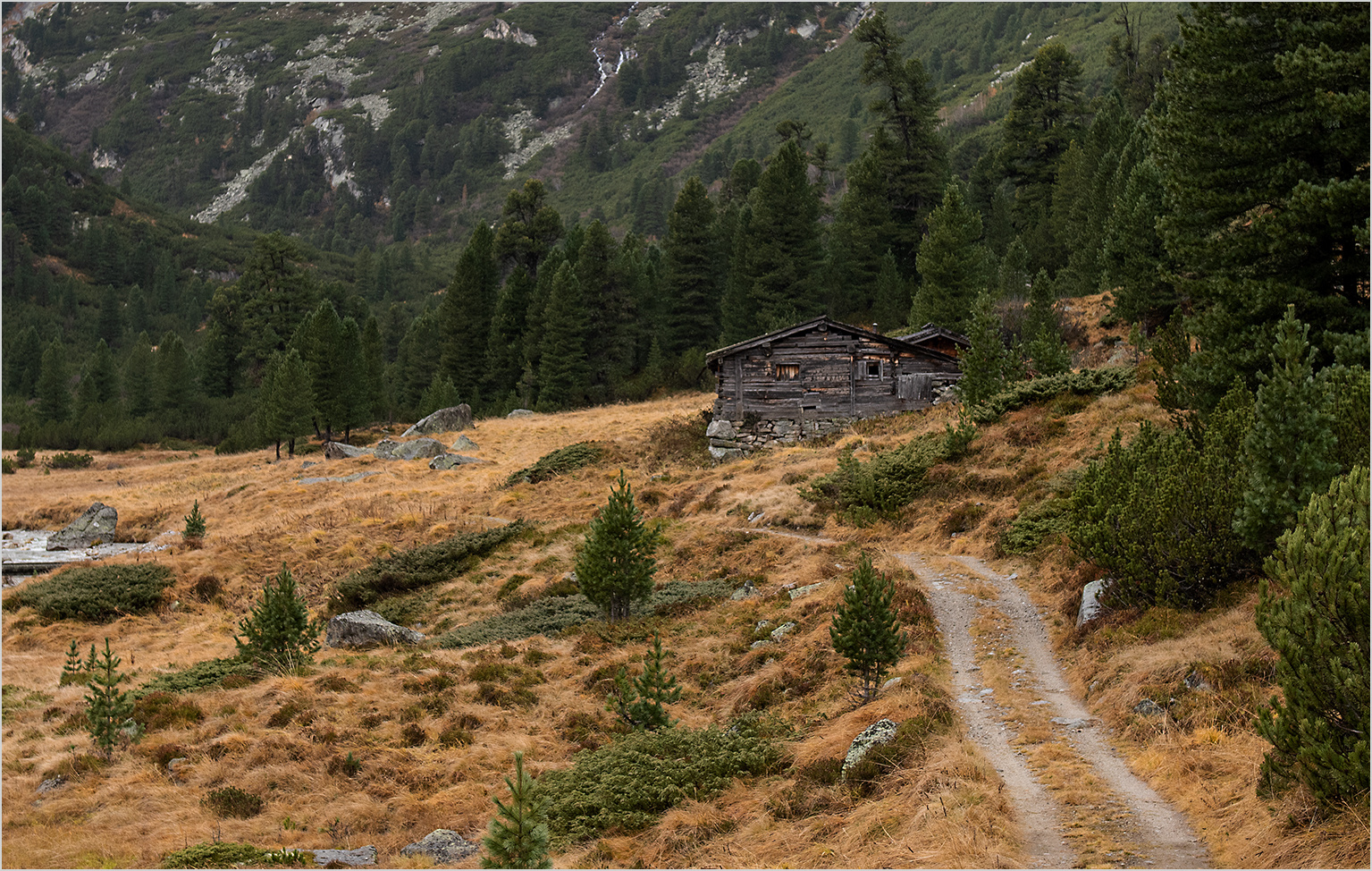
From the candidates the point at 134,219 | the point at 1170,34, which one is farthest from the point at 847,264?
the point at 134,219

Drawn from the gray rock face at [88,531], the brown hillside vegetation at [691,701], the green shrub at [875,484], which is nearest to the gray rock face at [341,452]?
the gray rock face at [88,531]

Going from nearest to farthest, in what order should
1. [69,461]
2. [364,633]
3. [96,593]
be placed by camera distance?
[364,633] < [96,593] < [69,461]

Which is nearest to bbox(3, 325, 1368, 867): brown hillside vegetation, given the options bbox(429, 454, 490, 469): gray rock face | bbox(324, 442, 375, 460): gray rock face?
bbox(429, 454, 490, 469): gray rock face

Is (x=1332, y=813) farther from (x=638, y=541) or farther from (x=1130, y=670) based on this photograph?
(x=638, y=541)

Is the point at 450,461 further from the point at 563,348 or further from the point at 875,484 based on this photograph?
the point at 875,484

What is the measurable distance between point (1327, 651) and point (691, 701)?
9306 mm

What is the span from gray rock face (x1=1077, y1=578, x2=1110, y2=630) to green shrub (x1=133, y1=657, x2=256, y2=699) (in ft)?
47.1

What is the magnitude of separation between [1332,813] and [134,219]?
179 meters

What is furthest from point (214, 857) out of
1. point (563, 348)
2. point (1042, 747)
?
point (563, 348)

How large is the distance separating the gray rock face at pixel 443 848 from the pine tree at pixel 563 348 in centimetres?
5347

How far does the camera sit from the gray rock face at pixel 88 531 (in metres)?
35.3

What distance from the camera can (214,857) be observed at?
992 centimetres

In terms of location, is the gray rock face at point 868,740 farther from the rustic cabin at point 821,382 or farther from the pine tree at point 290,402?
the pine tree at point 290,402

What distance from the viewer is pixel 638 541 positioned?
717 inches
